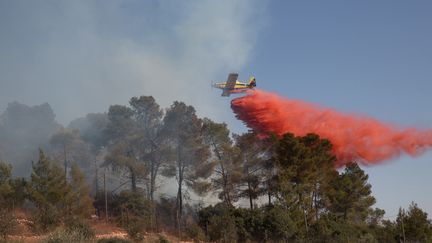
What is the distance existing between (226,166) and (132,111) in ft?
50.3

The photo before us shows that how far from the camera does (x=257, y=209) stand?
153 ft

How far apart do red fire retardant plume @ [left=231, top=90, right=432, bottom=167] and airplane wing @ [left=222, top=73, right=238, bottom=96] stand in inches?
220

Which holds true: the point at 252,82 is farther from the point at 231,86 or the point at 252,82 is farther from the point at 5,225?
the point at 5,225

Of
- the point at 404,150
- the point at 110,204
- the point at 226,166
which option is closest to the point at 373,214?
the point at 404,150

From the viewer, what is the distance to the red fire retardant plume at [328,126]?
49.7 m

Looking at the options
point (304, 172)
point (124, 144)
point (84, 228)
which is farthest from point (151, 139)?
point (84, 228)

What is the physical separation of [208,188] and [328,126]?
604 inches

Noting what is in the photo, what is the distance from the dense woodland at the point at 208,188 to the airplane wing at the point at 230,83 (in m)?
8.39

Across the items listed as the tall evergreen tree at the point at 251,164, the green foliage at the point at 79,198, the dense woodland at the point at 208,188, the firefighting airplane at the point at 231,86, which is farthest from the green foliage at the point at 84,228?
the tall evergreen tree at the point at 251,164

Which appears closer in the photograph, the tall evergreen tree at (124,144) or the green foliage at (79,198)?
the green foliage at (79,198)

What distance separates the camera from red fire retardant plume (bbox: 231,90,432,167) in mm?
49688

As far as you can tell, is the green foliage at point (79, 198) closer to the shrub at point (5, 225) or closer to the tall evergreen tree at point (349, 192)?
the shrub at point (5, 225)

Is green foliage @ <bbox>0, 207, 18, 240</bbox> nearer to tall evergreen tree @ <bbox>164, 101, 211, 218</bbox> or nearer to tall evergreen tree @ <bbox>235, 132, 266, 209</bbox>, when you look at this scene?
tall evergreen tree @ <bbox>164, 101, 211, 218</bbox>

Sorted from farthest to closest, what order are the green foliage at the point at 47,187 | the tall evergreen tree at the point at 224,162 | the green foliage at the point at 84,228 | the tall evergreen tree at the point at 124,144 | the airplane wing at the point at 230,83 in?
the tall evergreen tree at the point at 124,144, the tall evergreen tree at the point at 224,162, the airplane wing at the point at 230,83, the green foliage at the point at 47,187, the green foliage at the point at 84,228
